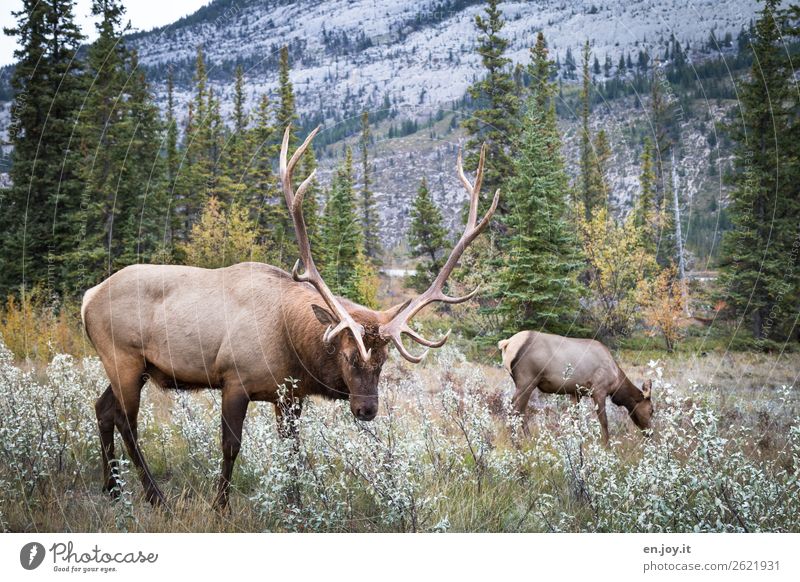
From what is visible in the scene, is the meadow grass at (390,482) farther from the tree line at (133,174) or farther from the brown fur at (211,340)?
the tree line at (133,174)

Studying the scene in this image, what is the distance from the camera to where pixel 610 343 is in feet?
35.6

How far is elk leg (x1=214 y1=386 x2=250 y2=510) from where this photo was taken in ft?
14.9

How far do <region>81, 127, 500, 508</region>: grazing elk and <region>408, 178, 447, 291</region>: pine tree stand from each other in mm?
1500

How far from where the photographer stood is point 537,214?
271 inches

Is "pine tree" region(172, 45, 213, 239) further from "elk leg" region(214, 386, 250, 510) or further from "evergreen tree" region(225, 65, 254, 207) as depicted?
"elk leg" region(214, 386, 250, 510)

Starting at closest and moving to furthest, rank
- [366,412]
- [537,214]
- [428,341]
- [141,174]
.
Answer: [366,412] → [428,341] → [537,214] → [141,174]

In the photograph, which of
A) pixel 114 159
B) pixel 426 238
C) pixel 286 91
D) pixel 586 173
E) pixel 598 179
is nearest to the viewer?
pixel 286 91

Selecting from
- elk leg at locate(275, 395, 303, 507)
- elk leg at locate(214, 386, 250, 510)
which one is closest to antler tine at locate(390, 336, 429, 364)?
elk leg at locate(275, 395, 303, 507)

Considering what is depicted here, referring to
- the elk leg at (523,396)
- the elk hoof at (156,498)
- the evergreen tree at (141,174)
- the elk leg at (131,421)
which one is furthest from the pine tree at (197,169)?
the elk leg at (523,396)

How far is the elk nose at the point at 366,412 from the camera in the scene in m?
4.05

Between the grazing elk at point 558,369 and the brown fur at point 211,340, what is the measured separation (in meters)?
4.54

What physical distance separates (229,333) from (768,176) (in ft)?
19.4

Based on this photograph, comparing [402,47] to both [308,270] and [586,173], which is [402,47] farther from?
[586,173]

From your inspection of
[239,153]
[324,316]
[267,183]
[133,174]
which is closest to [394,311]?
[324,316]
